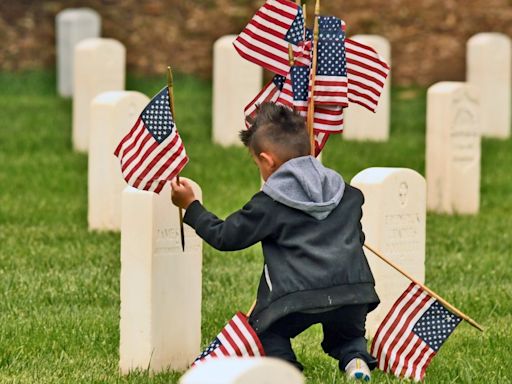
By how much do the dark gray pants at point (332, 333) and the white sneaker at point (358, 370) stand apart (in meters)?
0.05

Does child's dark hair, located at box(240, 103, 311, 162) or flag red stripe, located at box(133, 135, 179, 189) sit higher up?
child's dark hair, located at box(240, 103, 311, 162)

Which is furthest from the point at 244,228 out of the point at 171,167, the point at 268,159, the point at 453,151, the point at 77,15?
the point at 77,15

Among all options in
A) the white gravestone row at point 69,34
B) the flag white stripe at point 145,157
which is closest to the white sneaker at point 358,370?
Result: the flag white stripe at point 145,157

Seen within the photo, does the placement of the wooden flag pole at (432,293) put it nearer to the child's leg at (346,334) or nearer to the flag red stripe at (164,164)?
the child's leg at (346,334)

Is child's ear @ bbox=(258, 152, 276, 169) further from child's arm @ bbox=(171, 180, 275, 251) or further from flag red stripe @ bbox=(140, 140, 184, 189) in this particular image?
flag red stripe @ bbox=(140, 140, 184, 189)

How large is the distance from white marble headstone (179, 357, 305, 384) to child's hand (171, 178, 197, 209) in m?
2.57

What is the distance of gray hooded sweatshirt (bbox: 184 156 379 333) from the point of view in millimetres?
5895

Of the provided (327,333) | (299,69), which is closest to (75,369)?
(327,333)

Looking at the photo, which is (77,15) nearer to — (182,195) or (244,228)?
(182,195)

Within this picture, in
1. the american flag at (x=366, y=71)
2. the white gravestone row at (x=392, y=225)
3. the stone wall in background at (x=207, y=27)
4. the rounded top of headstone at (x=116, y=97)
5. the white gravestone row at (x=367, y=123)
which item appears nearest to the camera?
the american flag at (x=366, y=71)

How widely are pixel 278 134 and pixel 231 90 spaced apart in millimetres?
8468

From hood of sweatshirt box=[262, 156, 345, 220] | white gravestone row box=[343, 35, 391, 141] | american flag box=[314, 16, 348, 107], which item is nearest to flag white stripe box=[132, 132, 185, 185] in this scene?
hood of sweatshirt box=[262, 156, 345, 220]

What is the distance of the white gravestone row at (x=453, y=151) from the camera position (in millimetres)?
11750

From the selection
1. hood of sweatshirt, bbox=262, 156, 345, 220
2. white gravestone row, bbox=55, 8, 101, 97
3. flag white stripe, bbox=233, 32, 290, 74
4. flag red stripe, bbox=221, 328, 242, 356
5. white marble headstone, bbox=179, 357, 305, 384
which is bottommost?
white gravestone row, bbox=55, 8, 101, 97
